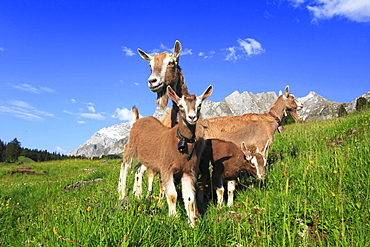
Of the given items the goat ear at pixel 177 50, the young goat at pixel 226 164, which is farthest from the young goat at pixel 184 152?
the goat ear at pixel 177 50

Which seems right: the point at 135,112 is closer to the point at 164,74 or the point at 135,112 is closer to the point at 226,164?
the point at 164,74

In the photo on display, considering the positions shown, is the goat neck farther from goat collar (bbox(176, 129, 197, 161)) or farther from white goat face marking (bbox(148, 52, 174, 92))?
white goat face marking (bbox(148, 52, 174, 92))

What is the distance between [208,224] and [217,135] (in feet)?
19.1

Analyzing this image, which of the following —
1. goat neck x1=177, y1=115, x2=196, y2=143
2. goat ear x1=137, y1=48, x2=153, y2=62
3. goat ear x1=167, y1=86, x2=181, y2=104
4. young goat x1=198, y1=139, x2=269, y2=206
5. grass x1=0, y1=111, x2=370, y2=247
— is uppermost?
goat ear x1=137, y1=48, x2=153, y2=62

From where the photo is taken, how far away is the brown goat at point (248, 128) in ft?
30.6

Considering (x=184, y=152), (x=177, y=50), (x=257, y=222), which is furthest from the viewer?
(x=177, y=50)

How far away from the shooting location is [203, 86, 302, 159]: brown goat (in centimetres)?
934

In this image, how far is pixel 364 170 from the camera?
4996 mm

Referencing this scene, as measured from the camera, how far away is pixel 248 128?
966cm

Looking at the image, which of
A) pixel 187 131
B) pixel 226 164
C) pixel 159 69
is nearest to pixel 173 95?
pixel 187 131

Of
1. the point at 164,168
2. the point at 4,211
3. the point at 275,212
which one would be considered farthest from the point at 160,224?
the point at 4,211

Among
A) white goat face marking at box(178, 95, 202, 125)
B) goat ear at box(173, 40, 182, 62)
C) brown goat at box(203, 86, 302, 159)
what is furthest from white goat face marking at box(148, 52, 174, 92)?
brown goat at box(203, 86, 302, 159)

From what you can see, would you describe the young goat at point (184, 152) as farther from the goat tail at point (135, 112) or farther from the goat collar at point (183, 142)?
the goat tail at point (135, 112)

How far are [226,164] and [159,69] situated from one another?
9.55 feet
